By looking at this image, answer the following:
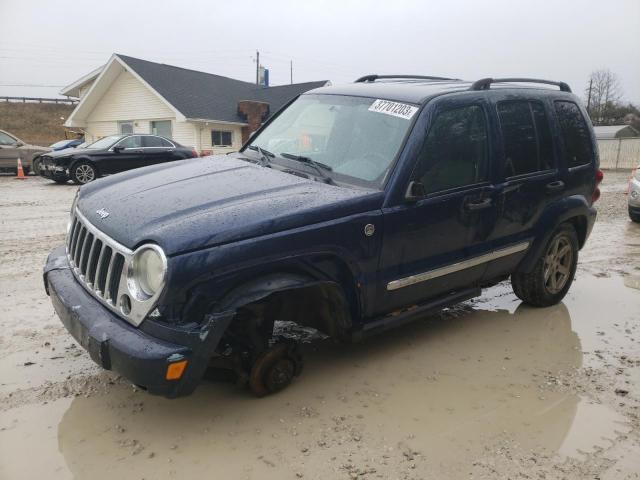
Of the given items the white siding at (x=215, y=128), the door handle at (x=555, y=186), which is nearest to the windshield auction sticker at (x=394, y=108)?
the door handle at (x=555, y=186)

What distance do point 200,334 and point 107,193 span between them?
149 cm

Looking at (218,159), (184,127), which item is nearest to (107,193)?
(218,159)

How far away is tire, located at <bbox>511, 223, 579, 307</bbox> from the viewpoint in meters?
4.88

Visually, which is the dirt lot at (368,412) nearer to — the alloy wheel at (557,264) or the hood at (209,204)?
the alloy wheel at (557,264)

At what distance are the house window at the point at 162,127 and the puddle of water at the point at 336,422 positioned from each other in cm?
2437

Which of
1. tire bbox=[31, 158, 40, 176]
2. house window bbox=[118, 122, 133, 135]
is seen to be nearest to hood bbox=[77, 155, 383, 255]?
Result: tire bbox=[31, 158, 40, 176]

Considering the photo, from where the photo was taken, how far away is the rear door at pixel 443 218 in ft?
11.4

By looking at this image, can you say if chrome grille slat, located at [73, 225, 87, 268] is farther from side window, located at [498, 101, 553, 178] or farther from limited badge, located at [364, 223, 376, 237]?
side window, located at [498, 101, 553, 178]

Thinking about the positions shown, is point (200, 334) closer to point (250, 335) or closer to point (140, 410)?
point (250, 335)

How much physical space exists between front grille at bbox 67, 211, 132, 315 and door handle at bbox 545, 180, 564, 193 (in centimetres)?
347

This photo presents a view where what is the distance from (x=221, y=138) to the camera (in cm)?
2739

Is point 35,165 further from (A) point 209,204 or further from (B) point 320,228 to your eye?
(B) point 320,228

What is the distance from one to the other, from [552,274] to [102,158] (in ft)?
43.0

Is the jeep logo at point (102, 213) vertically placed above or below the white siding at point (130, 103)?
below
